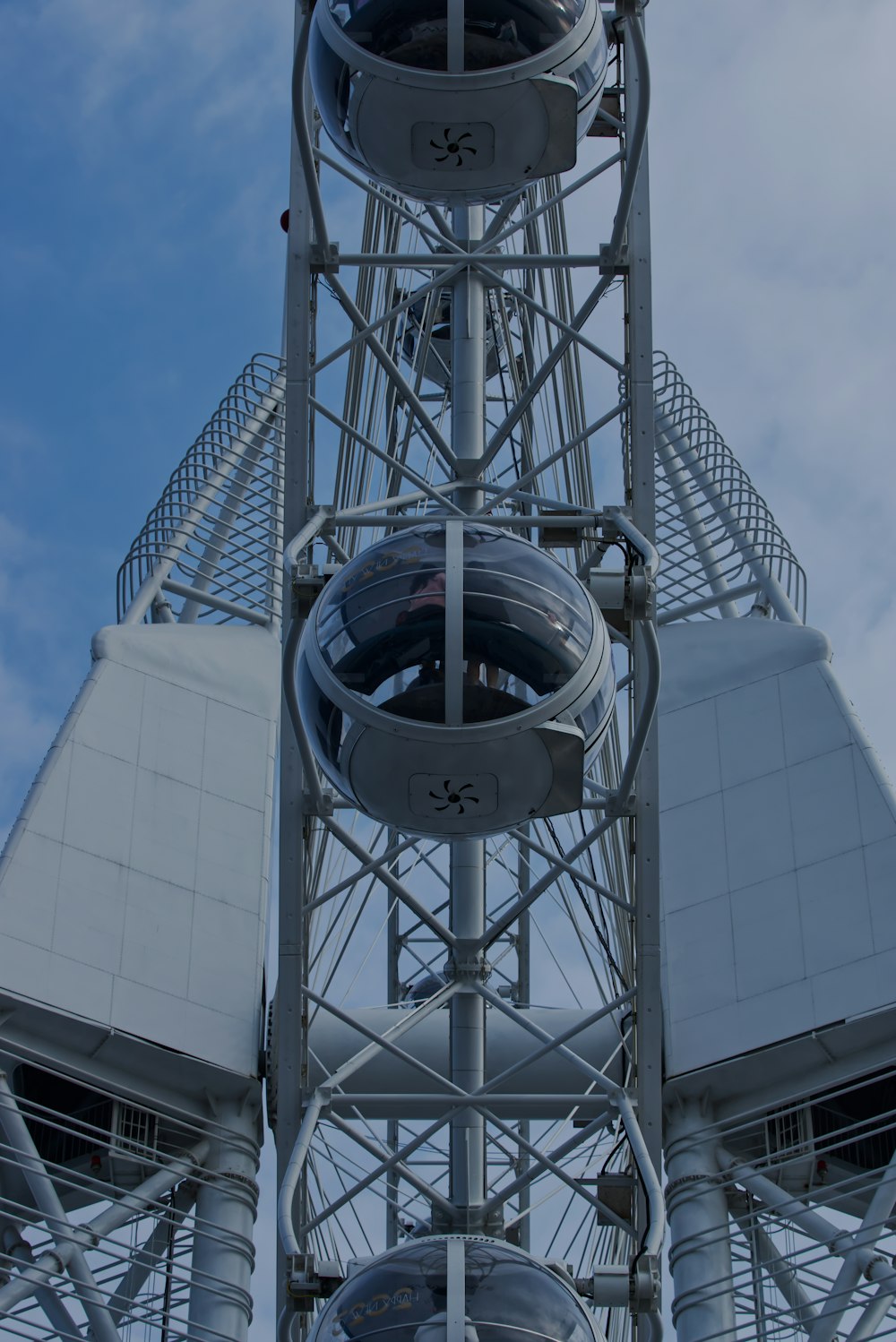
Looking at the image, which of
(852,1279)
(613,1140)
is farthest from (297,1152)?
(852,1279)

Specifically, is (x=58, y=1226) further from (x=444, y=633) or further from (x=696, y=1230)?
(x=444, y=633)

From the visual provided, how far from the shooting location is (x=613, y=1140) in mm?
14961

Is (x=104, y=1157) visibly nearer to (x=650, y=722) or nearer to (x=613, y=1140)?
(x=613, y=1140)

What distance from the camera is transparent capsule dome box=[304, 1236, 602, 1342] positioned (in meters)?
10.8

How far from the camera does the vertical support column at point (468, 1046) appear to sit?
14.4 meters

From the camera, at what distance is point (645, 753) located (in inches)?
555

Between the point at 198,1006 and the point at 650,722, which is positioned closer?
Result: the point at 650,722

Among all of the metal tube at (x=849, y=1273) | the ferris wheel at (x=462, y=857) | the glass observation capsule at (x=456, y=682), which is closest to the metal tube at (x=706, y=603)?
the ferris wheel at (x=462, y=857)

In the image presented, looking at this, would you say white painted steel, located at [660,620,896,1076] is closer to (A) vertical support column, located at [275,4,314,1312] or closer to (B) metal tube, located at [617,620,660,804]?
(B) metal tube, located at [617,620,660,804]

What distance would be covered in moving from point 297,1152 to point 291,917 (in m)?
1.41

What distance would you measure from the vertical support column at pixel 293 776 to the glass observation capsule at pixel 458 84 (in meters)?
0.77

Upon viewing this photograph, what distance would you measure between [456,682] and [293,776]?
251 centimetres

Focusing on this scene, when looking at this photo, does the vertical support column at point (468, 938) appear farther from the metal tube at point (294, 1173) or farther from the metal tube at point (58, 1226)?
the metal tube at point (58, 1226)

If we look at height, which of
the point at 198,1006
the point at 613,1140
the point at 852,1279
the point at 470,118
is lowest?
the point at 852,1279
